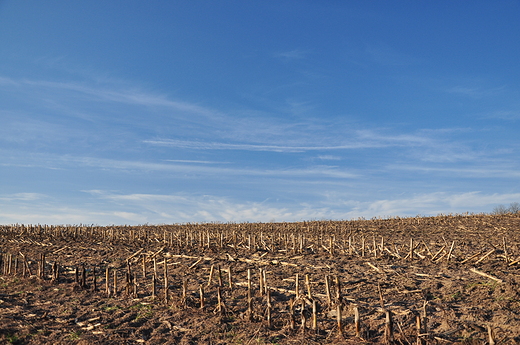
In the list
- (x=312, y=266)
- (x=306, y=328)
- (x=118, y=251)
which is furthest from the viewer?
(x=118, y=251)

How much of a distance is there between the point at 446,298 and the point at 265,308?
6.21 metres

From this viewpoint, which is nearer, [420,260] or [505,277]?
[505,277]

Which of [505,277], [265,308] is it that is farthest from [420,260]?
[265,308]

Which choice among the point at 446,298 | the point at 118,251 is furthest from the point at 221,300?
the point at 118,251

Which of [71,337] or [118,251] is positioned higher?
[118,251]

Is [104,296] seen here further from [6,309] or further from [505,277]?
[505,277]

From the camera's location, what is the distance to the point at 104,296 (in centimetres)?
1558

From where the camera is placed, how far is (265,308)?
12.5m

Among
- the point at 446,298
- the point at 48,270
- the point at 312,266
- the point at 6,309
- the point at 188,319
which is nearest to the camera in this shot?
the point at 188,319

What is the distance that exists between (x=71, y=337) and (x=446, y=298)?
1218 centimetres

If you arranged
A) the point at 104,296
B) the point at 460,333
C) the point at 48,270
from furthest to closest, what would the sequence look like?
1. the point at 48,270
2. the point at 104,296
3. the point at 460,333

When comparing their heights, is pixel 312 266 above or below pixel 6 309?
above

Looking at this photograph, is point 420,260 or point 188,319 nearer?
point 188,319

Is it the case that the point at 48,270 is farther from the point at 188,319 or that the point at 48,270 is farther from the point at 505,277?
the point at 505,277
